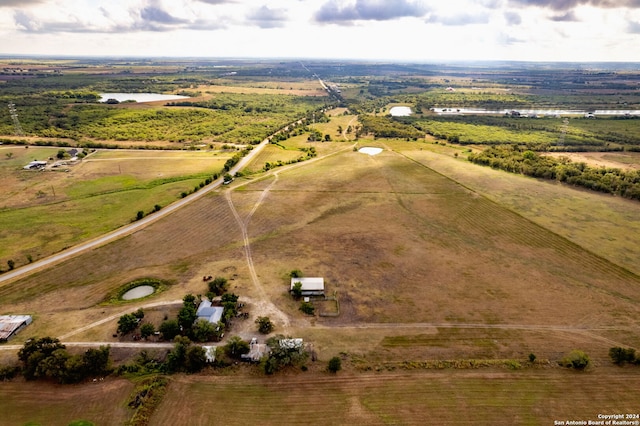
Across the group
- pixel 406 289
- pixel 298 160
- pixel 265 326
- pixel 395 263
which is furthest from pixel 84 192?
pixel 406 289

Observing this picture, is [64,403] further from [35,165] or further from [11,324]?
[35,165]

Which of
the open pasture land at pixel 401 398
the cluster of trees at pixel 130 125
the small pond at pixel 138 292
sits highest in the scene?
the cluster of trees at pixel 130 125

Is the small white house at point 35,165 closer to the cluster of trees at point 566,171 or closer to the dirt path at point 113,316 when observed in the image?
the dirt path at point 113,316

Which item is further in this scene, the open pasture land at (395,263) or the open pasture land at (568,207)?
the open pasture land at (568,207)

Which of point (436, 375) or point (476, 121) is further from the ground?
point (476, 121)

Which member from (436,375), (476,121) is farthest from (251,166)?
(476,121)

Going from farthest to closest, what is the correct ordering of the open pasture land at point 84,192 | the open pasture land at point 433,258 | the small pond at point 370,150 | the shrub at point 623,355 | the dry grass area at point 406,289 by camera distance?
the small pond at point 370,150, the open pasture land at point 84,192, the open pasture land at point 433,258, the shrub at point 623,355, the dry grass area at point 406,289

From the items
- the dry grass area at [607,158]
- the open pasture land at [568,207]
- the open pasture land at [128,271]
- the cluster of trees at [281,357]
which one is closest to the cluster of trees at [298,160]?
the open pasture land at [568,207]

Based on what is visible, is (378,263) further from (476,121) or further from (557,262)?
(476,121)
